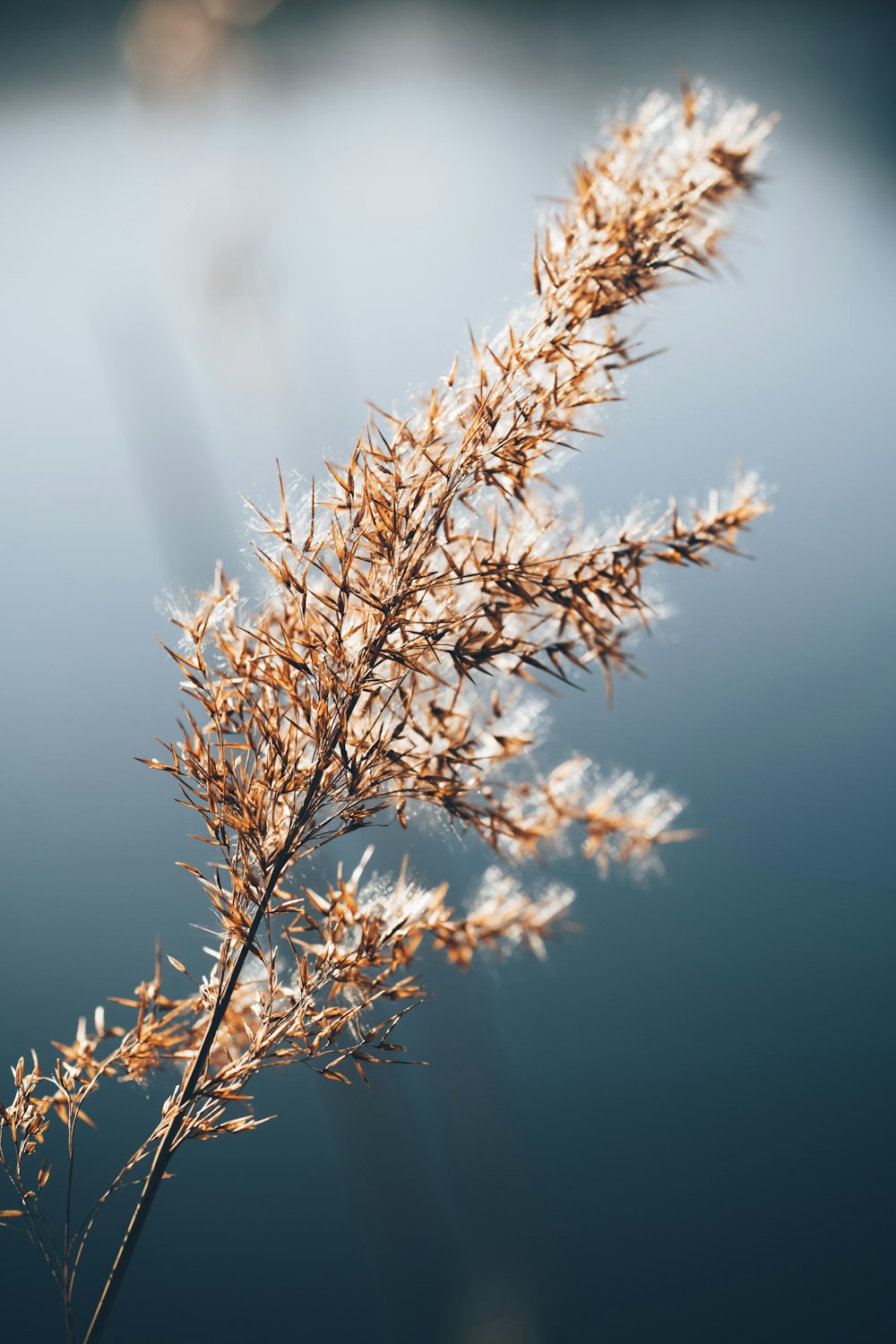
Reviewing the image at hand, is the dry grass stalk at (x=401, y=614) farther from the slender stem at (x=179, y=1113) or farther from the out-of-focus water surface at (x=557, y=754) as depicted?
the out-of-focus water surface at (x=557, y=754)

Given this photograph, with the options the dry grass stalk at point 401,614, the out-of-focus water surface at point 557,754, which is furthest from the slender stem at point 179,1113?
the out-of-focus water surface at point 557,754

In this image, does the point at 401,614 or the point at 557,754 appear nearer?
the point at 401,614

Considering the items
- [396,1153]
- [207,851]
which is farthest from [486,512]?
[396,1153]

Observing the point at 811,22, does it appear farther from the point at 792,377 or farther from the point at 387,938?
the point at 387,938

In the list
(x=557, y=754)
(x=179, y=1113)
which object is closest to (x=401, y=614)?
(x=179, y=1113)

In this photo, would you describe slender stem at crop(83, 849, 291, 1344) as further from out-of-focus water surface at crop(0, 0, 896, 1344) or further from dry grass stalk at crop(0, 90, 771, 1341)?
out-of-focus water surface at crop(0, 0, 896, 1344)

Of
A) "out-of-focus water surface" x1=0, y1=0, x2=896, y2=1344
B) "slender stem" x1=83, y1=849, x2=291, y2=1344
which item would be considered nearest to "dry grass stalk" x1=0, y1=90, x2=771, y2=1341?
"slender stem" x1=83, y1=849, x2=291, y2=1344

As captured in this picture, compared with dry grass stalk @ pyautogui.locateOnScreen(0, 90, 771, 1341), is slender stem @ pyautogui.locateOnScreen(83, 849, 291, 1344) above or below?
below

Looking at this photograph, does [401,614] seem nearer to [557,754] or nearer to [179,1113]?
[179,1113]
